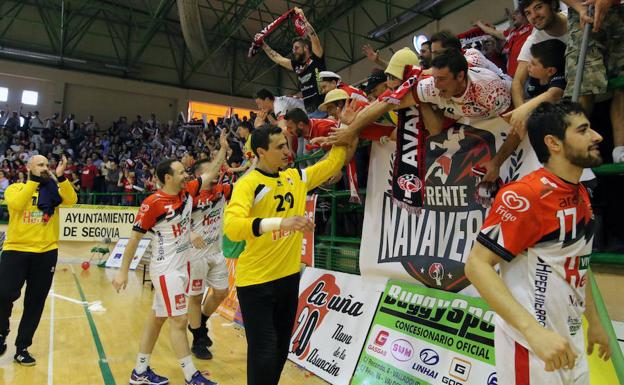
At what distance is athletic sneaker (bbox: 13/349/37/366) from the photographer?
4352mm

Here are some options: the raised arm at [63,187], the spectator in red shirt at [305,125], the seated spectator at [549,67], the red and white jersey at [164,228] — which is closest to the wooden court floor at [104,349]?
the red and white jersey at [164,228]

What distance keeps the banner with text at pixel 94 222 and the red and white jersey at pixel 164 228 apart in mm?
10954

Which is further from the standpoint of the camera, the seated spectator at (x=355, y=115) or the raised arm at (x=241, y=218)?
the seated spectator at (x=355, y=115)

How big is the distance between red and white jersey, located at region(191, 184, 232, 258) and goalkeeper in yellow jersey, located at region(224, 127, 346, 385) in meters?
2.47

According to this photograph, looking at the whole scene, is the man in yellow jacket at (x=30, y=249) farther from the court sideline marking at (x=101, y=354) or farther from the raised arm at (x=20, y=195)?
the court sideline marking at (x=101, y=354)

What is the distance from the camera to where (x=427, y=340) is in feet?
10.6

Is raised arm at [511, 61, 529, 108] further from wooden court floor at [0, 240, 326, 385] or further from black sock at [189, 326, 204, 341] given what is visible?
black sock at [189, 326, 204, 341]

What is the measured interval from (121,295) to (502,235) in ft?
26.9

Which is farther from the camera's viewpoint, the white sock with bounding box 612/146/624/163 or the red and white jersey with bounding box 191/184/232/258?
the red and white jersey with bounding box 191/184/232/258

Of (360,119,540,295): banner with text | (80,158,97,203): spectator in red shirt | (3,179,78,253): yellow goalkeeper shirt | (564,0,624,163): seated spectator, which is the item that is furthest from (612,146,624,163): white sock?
(80,158,97,203): spectator in red shirt

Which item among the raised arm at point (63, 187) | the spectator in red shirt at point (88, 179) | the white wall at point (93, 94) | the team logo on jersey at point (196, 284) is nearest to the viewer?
the raised arm at point (63, 187)

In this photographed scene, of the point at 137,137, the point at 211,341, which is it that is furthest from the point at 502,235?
the point at 137,137

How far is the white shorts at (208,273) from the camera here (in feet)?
16.6

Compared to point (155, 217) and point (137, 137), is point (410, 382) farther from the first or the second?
point (137, 137)
